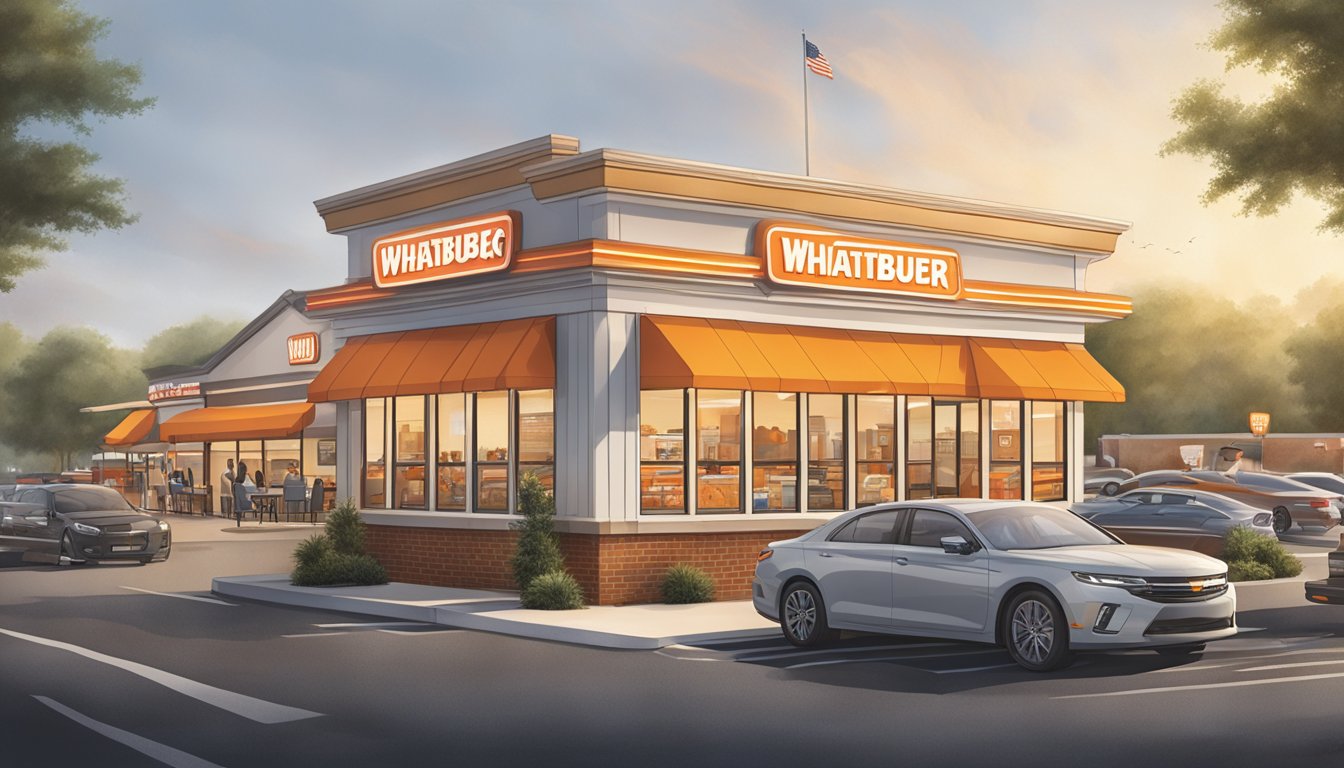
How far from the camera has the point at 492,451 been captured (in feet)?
73.7

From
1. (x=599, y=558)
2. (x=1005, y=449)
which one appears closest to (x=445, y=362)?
(x=599, y=558)

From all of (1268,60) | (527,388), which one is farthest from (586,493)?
(1268,60)

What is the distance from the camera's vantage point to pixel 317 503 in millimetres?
43344

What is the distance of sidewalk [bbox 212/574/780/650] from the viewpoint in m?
Answer: 16.8

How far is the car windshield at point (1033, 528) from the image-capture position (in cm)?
1473

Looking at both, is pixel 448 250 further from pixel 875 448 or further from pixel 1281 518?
pixel 1281 518

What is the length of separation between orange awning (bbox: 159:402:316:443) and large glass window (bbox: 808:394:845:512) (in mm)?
25713

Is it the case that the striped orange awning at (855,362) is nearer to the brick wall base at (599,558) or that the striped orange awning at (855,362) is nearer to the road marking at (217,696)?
the brick wall base at (599,558)

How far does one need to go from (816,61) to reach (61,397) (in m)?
112

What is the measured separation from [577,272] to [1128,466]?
57273 mm

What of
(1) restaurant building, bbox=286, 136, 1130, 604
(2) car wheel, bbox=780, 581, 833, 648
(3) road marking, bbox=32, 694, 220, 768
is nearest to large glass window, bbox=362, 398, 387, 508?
(1) restaurant building, bbox=286, 136, 1130, 604

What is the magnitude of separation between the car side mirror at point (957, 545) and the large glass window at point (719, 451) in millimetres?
7217

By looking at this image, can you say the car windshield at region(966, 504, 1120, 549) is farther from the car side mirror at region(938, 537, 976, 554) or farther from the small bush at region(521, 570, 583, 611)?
the small bush at region(521, 570, 583, 611)

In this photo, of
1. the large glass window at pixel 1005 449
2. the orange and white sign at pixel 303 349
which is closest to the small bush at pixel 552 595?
the large glass window at pixel 1005 449
